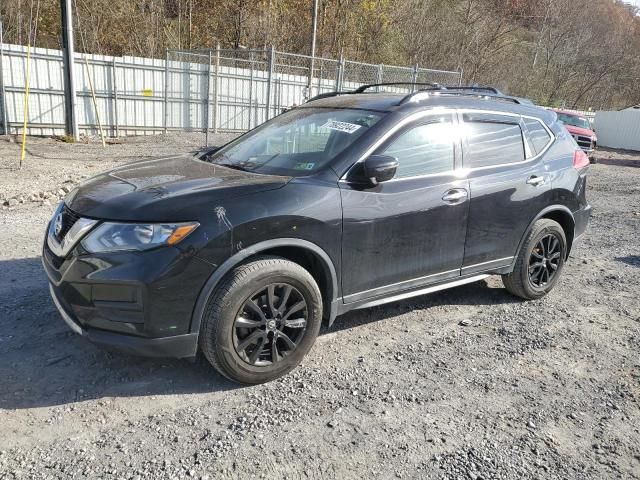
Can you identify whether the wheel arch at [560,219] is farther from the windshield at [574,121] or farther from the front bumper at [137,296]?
the windshield at [574,121]

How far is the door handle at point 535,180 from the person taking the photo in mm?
4488

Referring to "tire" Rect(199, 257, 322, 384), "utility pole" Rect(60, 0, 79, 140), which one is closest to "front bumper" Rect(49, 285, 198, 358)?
"tire" Rect(199, 257, 322, 384)

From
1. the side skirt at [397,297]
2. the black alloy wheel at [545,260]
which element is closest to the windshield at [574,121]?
the black alloy wheel at [545,260]

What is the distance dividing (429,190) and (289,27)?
24.7m

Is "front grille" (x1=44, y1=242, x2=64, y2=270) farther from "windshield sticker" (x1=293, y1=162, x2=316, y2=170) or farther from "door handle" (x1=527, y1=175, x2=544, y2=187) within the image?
"door handle" (x1=527, y1=175, x2=544, y2=187)

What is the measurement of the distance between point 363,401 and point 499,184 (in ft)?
7.01

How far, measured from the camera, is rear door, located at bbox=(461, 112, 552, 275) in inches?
163

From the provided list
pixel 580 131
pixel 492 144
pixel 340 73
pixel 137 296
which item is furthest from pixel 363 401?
pixel 580 131

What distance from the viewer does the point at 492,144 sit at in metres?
4.35

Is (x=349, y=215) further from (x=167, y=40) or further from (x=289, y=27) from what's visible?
(x=289, y=27)

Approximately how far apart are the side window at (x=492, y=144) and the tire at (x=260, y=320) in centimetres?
176

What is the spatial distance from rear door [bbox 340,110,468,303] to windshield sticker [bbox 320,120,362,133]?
0.92 ft

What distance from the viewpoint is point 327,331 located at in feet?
13.4

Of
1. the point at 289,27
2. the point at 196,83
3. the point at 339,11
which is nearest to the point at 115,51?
the point at 196,83
